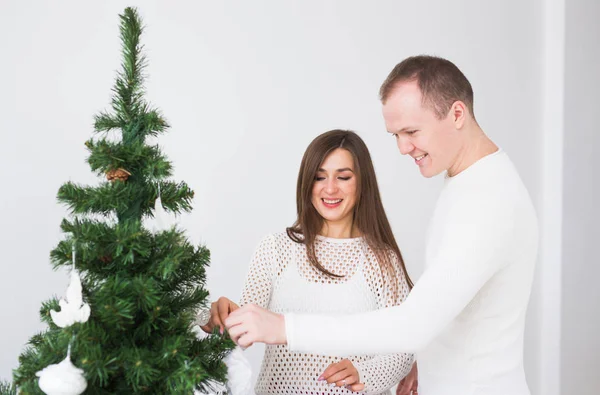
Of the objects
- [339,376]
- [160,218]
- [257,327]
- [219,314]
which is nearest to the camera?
[160,218]

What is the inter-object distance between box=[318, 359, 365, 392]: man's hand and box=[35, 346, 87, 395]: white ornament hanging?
0.96m

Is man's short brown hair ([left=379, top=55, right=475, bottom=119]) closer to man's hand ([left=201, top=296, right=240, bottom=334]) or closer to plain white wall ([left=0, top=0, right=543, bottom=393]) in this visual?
man's hand ([left=201, top=296, right=240, bottom=334])

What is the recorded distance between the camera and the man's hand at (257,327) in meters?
1.33

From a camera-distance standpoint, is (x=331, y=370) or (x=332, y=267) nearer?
(x=331, y=370)

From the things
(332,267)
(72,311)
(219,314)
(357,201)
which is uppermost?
(357,201)

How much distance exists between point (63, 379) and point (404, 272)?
1.33 m

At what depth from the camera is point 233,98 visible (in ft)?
9.96

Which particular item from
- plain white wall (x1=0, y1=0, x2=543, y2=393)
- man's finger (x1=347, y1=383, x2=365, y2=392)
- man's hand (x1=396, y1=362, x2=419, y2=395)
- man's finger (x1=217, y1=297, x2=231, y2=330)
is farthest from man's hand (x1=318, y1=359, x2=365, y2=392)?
plain white wall (x1=0, y1=0, x2=543, y2=393)

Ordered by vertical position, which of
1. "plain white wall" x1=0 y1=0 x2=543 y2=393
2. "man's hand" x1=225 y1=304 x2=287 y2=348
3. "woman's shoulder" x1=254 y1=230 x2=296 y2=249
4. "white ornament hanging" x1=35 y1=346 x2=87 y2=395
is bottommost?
"white ornament hanging" x1=35 y1=346 x2=87 y2=395

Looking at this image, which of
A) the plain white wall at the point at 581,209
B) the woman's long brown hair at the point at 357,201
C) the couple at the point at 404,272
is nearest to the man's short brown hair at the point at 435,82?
the couple at the point at 404,272

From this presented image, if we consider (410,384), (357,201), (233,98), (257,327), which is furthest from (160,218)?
(233,98)

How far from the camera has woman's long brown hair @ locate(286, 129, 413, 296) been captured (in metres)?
2.13

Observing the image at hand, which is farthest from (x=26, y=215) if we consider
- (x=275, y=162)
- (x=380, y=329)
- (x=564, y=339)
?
(x=564, y=339)

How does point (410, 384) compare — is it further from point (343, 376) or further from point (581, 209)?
point (581, 209)
